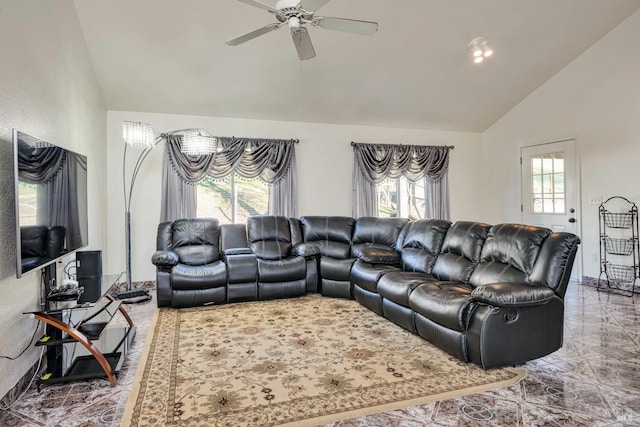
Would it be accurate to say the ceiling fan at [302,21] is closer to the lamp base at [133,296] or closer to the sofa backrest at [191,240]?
the sofa backrest at [191,240]

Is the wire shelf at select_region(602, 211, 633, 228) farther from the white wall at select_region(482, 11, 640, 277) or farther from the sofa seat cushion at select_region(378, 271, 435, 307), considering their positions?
the sofa seat cushion at select_region(378, 271, 435, 307)

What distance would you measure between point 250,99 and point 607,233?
515cm

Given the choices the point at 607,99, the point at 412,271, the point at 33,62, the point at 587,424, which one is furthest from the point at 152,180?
the point at 607,99

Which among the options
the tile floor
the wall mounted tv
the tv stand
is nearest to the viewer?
the tile floor

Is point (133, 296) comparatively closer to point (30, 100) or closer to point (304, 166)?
point (30, 100)

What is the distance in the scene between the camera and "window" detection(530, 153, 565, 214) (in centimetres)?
565

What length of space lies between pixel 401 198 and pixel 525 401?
15.0 ft

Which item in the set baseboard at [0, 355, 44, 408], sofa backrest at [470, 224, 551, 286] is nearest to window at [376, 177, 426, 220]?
sofa backrest at [470, 224, 551, 286]

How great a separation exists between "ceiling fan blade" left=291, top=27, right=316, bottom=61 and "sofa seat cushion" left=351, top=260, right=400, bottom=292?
2.18 meters

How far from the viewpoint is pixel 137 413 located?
2.07 m

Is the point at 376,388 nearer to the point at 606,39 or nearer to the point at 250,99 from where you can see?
the point at 250,99

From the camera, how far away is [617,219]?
4953 millimetres

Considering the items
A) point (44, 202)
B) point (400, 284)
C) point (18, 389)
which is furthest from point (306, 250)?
point (18, 389)

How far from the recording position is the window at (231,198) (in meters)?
5.50
